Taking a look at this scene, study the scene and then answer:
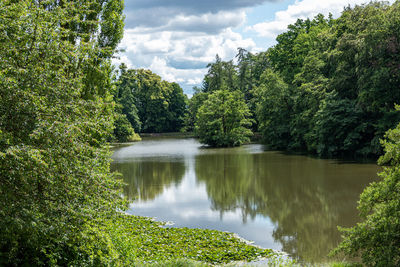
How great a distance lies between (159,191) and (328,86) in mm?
16349

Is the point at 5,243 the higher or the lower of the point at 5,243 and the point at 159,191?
the higher

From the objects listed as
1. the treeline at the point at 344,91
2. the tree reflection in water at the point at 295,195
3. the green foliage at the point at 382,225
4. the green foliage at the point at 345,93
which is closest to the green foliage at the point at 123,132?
the treeline at the point at 344,91

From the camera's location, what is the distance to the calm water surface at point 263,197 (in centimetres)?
1020

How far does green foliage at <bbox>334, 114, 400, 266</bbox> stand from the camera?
5.30 meters

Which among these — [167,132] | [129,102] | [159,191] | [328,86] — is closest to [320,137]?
[328,86]

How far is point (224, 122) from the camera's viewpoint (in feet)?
133

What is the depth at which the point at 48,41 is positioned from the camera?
5254mm

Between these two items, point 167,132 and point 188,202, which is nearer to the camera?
point 188,202

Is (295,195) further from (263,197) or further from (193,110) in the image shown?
(193,110)

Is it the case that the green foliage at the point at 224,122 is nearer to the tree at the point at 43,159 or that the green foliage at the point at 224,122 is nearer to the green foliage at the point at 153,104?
the green foliage at the point at 153,104

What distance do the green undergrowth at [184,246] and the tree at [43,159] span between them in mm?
1134

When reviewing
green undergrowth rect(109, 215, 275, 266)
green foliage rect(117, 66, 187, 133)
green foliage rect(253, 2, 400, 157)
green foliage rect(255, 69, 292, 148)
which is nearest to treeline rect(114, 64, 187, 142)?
green foliage rect(117, 66, 187, 133)

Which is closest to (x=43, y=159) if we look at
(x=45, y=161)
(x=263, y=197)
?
(x=45, y=161)

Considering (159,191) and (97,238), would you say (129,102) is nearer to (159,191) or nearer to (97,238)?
(159,191)
